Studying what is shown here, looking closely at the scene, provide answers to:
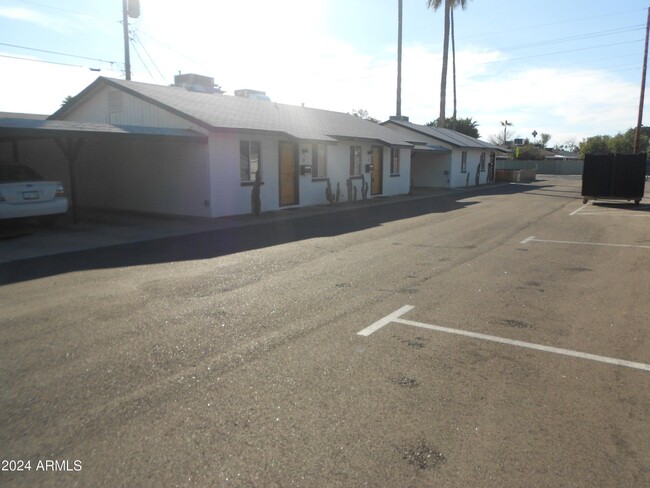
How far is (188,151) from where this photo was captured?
15453 mm

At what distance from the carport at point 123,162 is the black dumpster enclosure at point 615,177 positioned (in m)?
16.1

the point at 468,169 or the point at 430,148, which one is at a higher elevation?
the point at 430,148

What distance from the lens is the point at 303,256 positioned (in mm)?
9734

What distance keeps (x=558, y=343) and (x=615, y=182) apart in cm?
1880

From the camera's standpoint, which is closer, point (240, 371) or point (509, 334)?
point (240, 371)

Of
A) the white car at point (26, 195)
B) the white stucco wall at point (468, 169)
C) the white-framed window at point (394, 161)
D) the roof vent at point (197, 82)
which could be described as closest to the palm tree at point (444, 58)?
the white stucco wall at point (468, 169)

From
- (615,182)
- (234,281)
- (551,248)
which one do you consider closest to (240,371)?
(234,281)

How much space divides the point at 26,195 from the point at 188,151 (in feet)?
16.0

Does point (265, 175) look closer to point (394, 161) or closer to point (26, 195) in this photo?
point (26, 195)

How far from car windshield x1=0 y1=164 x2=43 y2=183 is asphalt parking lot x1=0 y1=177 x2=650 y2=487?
4.25 meters

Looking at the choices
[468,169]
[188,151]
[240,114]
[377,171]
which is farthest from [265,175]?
[468,169]

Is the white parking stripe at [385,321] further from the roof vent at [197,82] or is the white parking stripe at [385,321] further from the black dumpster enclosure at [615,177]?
the roof vent at [197,82]

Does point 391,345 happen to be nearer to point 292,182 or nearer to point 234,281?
point 234,281

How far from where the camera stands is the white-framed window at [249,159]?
1627cm
